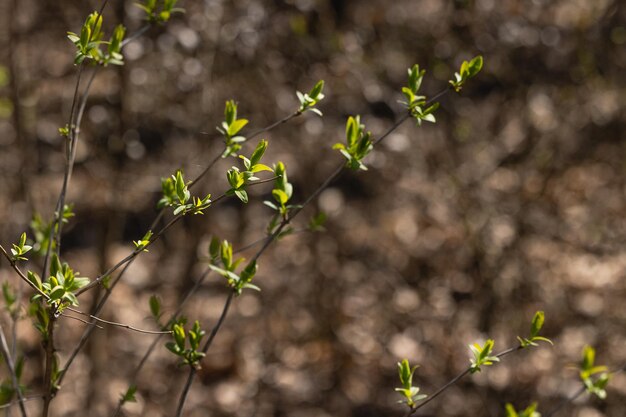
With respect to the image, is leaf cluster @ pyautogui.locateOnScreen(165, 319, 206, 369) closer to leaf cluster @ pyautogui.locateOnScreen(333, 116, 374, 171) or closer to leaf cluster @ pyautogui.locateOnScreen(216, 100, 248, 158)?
leaf cluster @ pyautogui.locateOnScreen(216, 100, 248, 158)

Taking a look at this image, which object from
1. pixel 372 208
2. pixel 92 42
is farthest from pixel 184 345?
pixel 372 208

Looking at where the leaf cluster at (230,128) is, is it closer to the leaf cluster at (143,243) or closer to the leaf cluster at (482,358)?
the leaf cluster at (143,243)

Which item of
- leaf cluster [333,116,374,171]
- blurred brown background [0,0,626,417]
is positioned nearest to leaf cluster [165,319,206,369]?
leaf cluster [333,116,374,171]

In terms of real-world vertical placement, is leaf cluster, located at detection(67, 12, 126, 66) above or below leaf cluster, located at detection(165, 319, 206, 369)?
above

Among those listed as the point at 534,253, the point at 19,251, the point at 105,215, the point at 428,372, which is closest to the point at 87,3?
the point at 105,215

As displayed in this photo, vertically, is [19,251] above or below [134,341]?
above

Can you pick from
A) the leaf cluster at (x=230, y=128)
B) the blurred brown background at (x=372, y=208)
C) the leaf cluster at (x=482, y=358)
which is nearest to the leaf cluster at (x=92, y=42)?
the leaf cluster at (x=230, y=128)

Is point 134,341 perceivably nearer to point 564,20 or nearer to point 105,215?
point 105,215

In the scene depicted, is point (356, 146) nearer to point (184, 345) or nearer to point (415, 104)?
point (415, 104)

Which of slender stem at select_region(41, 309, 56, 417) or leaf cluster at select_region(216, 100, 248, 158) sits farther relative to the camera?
leaf cluster at select_region(216, 100, 248, 158)
